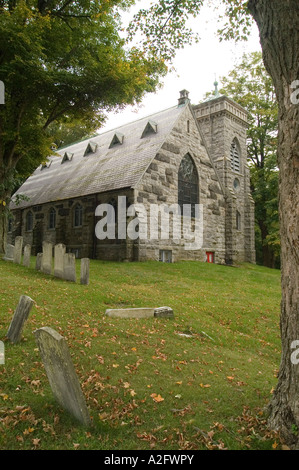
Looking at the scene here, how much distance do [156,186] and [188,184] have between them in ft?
12.0

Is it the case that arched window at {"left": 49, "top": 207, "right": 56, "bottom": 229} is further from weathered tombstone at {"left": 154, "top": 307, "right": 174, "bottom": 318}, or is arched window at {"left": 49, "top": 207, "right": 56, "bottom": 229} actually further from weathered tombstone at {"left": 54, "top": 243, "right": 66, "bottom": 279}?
weathered tombstone at {"left": 154, "top": 307, "right": 174, "bottom": 318}

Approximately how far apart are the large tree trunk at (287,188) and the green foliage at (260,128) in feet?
98.4

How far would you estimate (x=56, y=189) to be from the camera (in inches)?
1087

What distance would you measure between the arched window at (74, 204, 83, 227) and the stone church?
0.24 ft

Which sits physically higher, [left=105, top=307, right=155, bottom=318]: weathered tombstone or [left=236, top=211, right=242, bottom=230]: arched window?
[left=236, top=211, right=242, bottom=230]: arched window

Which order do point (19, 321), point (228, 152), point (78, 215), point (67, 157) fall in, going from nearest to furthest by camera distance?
point (19, 321) → point (78, 215) → point (228, 152) → point (67, 157)

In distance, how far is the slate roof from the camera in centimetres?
2178

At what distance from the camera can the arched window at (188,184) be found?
23.3m

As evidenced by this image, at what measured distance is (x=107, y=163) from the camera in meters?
24.8

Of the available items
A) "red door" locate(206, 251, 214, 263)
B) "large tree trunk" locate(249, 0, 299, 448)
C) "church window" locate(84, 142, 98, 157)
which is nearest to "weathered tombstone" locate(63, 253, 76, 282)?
"large tree trunk" locate(249, 0, 299, 448)

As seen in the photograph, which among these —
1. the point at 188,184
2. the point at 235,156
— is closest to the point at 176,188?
the point at 188,184

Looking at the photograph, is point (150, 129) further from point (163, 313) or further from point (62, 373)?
point (62, 373)

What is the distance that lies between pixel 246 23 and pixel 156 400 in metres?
8.40

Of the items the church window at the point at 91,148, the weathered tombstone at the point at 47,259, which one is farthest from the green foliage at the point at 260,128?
the weathered tombstone at the point at 47,259
